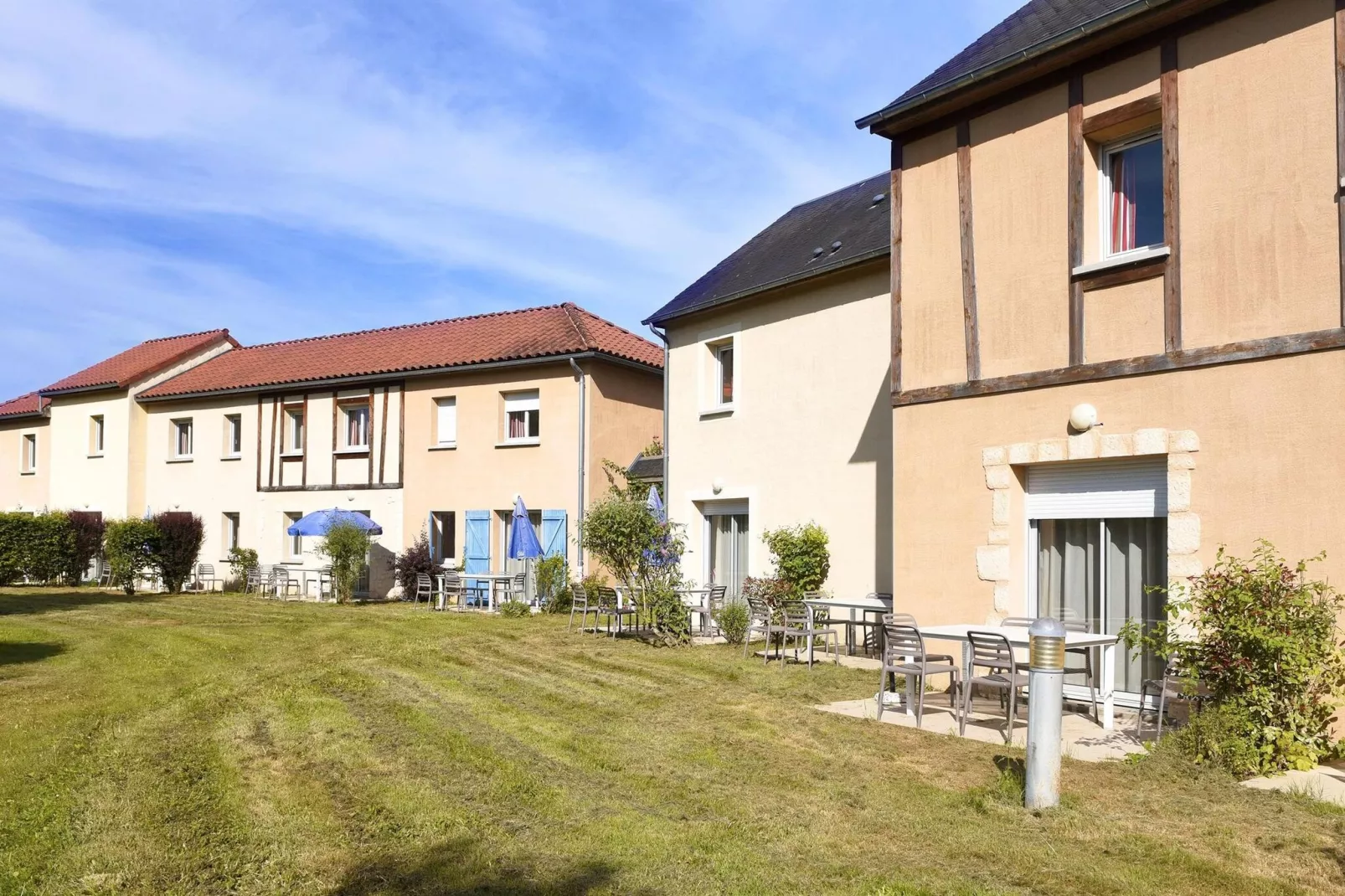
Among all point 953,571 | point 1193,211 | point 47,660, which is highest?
point 1193,211

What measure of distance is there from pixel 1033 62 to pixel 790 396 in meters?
6.28


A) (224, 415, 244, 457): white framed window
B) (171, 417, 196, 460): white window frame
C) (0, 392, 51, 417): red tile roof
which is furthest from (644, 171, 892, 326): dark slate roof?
(0, 392, 51, 417): red tile roof

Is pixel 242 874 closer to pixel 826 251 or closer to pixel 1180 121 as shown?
pixel 1180 121

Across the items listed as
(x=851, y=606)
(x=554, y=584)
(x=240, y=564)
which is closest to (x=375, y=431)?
(x=240, y=564)

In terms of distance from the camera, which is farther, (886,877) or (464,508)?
(464,508)

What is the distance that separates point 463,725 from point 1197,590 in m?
5.40

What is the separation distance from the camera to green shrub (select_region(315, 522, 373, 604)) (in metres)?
19.8

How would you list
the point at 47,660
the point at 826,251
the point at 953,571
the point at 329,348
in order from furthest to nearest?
1. the point at 329,348
2. the point at 826,251
3. the point at 47,660
4. the point at 953,571

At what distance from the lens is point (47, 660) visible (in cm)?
1135

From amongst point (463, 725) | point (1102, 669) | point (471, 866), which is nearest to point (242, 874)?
point (471, 866)

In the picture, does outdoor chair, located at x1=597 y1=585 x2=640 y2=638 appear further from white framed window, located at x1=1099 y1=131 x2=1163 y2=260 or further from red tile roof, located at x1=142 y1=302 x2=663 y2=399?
white framed window, located at x1=1099 y1=131 x2=1163 y2=260

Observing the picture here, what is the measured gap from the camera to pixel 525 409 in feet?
65.3

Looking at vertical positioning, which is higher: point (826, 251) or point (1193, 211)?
point (826, 251)

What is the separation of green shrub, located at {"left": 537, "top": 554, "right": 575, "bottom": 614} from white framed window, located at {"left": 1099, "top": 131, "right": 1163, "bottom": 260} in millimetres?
11739
